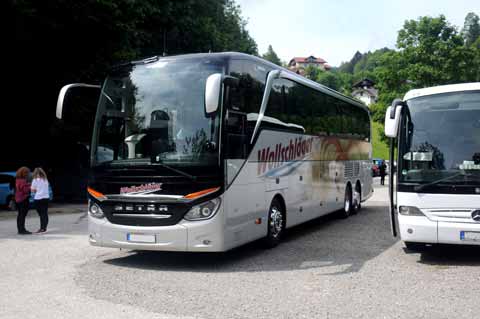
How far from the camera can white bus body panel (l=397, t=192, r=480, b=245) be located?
9.71 m

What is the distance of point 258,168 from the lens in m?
11.0

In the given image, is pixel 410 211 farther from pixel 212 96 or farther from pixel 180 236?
pixel 212 96

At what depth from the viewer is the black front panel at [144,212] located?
945 centimetres

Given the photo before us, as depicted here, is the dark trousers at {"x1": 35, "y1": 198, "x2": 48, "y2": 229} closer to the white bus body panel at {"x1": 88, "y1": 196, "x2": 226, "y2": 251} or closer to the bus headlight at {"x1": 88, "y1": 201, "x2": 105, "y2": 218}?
the bus headlight at {"x1": 88, "y1": 201, "x2": 105, "y2": 218}

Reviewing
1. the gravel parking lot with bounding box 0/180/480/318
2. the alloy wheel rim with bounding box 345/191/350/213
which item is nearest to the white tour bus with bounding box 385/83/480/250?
the gravel parking lot with bounding box 0/180/480/318

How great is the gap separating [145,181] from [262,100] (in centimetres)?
289

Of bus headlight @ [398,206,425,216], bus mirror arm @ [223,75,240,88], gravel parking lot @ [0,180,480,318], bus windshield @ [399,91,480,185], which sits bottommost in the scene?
gravel parking lot @ [0,180,480,318]

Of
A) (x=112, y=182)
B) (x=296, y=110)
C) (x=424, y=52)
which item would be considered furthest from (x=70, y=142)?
(x=424, y=52)

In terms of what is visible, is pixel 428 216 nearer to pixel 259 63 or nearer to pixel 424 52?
pixel 259 63

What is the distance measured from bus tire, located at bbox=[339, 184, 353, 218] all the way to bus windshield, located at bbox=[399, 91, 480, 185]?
7662 millimetres

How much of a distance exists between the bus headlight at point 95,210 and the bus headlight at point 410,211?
496 centimetres

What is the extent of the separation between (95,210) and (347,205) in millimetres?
9936

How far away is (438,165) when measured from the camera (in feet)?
32.8

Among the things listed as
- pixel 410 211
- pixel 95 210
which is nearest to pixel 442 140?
pixel 410 211
